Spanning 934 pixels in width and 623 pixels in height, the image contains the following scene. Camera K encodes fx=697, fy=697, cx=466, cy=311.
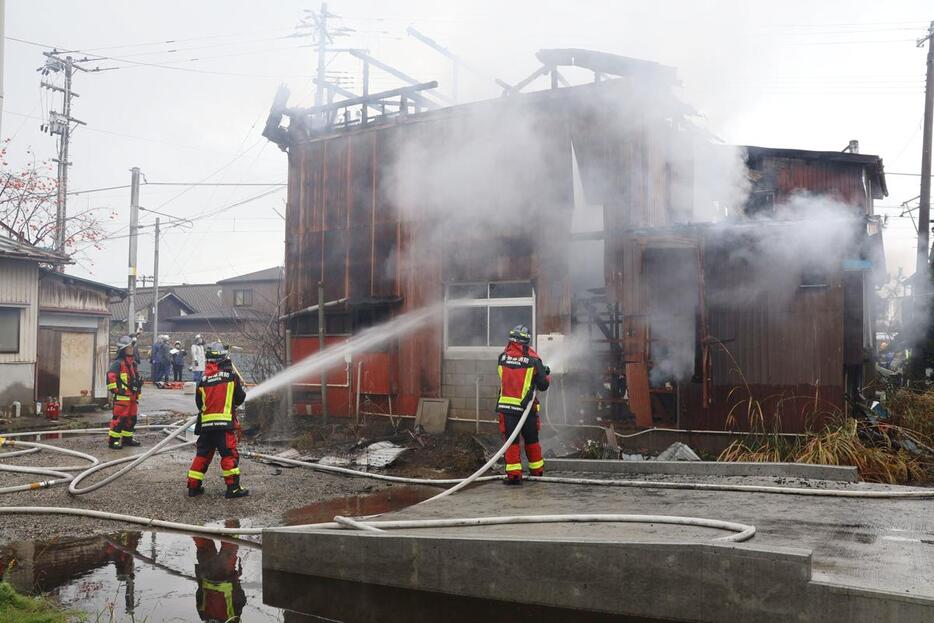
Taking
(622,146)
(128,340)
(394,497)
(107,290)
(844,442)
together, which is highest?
(622,146)

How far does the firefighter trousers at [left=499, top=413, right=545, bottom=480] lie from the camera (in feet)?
25.4

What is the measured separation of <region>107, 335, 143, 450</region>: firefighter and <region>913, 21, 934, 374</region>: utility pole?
45.9 feet

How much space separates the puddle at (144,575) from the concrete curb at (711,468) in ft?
11.0

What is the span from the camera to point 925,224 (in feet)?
59.1

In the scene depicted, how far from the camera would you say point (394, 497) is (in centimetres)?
828

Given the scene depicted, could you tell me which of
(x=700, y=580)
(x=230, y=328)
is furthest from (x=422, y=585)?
(x=230, y=328)

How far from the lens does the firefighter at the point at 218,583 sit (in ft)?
15.6

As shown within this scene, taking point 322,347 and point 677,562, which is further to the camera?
point 322,347

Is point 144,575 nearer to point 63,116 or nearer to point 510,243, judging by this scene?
point 510,243

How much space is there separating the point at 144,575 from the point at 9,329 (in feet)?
43.8

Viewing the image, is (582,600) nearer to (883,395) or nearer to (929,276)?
(883,395)

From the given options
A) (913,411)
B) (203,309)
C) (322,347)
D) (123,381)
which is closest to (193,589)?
(123,381)

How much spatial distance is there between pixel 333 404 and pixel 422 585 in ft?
28.6

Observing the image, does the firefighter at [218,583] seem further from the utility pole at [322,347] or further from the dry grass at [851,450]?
the utility pole at [322,347]
